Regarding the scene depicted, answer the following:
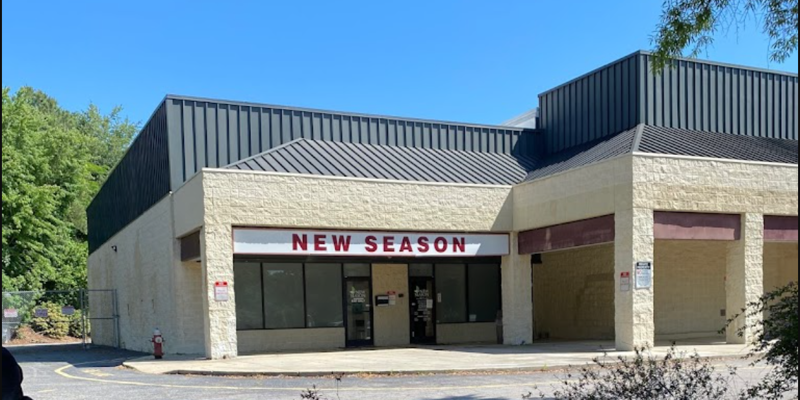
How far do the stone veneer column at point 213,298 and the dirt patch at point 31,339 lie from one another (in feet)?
78.0

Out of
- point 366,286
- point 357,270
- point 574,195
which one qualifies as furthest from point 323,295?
point 574,195

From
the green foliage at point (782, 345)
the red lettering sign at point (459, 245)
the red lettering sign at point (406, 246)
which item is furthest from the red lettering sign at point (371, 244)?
the green foliage at point (782, 345)

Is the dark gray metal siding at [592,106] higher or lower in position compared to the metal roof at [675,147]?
higher

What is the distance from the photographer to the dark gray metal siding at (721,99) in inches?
850

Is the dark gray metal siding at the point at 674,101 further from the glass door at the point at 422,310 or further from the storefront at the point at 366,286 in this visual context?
the glass door at the point at 422,310

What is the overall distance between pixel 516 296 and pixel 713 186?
250 inches

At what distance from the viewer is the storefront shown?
18.9 metres

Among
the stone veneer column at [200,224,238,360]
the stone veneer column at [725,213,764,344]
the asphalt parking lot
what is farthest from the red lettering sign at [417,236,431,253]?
the stone veneer column at [725,213,764,344]

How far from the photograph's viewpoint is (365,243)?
1889cm

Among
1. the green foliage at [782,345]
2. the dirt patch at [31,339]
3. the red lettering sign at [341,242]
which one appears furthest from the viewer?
the dirt patch at [31,339]

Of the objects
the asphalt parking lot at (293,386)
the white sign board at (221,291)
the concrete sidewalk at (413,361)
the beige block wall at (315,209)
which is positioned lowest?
the concrete sidewalk at (413,361)

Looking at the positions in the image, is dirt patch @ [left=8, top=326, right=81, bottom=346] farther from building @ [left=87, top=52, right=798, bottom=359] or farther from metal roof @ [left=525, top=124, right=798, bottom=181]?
metal roof @ [left=525, top=124, right=798, bottom=181]

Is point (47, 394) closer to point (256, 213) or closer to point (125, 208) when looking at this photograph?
point (256, 213)

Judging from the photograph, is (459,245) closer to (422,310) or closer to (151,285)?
(422,310)
